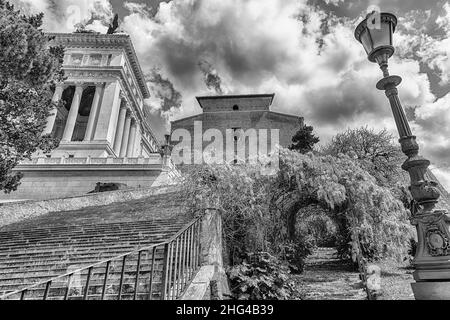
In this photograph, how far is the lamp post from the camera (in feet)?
10.1

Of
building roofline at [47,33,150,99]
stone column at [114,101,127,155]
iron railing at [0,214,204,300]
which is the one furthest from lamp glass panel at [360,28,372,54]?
building roofline at [47,33,150,99]

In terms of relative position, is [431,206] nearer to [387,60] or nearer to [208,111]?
[387,60]

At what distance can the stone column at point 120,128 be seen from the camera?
3701 cm

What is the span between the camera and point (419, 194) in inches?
136

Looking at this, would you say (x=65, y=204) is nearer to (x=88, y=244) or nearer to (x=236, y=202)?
(x=88, y=244)

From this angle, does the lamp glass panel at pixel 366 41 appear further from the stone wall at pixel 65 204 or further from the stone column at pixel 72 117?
the stone column at pixel 72 117

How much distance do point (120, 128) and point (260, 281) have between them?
122 feet

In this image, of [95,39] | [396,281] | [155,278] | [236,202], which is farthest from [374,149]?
[95,39]

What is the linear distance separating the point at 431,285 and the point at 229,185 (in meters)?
3.90

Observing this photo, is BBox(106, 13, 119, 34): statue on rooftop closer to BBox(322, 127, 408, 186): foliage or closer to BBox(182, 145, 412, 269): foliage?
BBox(322, 127, 408, 186): foliage

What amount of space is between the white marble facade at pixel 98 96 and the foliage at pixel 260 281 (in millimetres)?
29509

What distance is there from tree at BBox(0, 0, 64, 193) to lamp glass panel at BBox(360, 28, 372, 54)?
11755 mm
